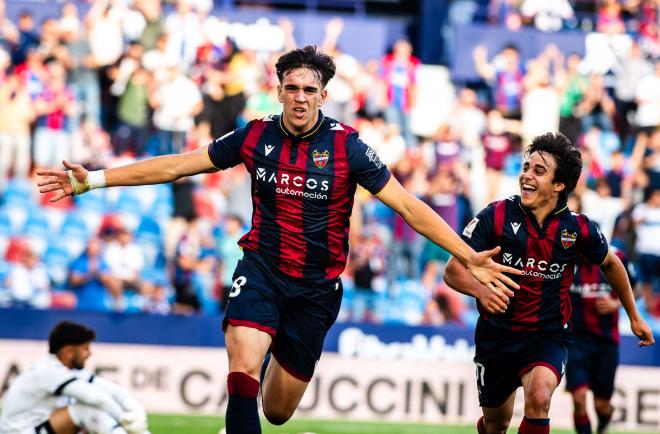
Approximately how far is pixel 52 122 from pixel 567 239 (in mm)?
10353

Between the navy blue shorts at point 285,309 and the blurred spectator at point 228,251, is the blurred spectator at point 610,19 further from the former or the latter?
the navy blue shorts at point 285,309

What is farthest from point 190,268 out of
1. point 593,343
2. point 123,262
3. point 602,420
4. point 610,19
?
point 610,19

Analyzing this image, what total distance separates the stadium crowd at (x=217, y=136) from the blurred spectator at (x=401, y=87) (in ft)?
0.07

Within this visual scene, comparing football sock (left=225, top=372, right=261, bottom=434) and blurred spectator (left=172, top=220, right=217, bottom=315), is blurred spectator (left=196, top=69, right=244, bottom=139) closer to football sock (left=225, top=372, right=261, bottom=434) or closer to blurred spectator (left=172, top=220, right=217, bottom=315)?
blurred spectator (left=172, top=220, right=217, bottom=315)

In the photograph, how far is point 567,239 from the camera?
818 centimetres

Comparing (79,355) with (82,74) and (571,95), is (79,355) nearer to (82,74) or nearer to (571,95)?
(82,74)

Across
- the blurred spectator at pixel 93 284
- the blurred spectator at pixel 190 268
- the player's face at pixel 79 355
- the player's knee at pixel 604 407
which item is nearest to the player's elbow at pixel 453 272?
the player's face at pixel 79 355

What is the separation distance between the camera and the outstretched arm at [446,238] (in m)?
7.30

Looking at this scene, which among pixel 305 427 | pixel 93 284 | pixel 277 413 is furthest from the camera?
pixel 93 284

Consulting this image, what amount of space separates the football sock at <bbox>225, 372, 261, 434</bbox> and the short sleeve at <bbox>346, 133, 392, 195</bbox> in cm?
141

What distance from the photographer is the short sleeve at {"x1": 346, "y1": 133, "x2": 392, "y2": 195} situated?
757 centimetres

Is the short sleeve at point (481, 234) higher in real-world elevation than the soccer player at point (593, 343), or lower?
higher

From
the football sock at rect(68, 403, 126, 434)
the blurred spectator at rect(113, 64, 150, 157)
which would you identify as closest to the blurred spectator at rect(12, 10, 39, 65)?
the blurred spectator at rect(113, 64, 150, 157)

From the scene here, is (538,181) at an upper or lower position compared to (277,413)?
upper
